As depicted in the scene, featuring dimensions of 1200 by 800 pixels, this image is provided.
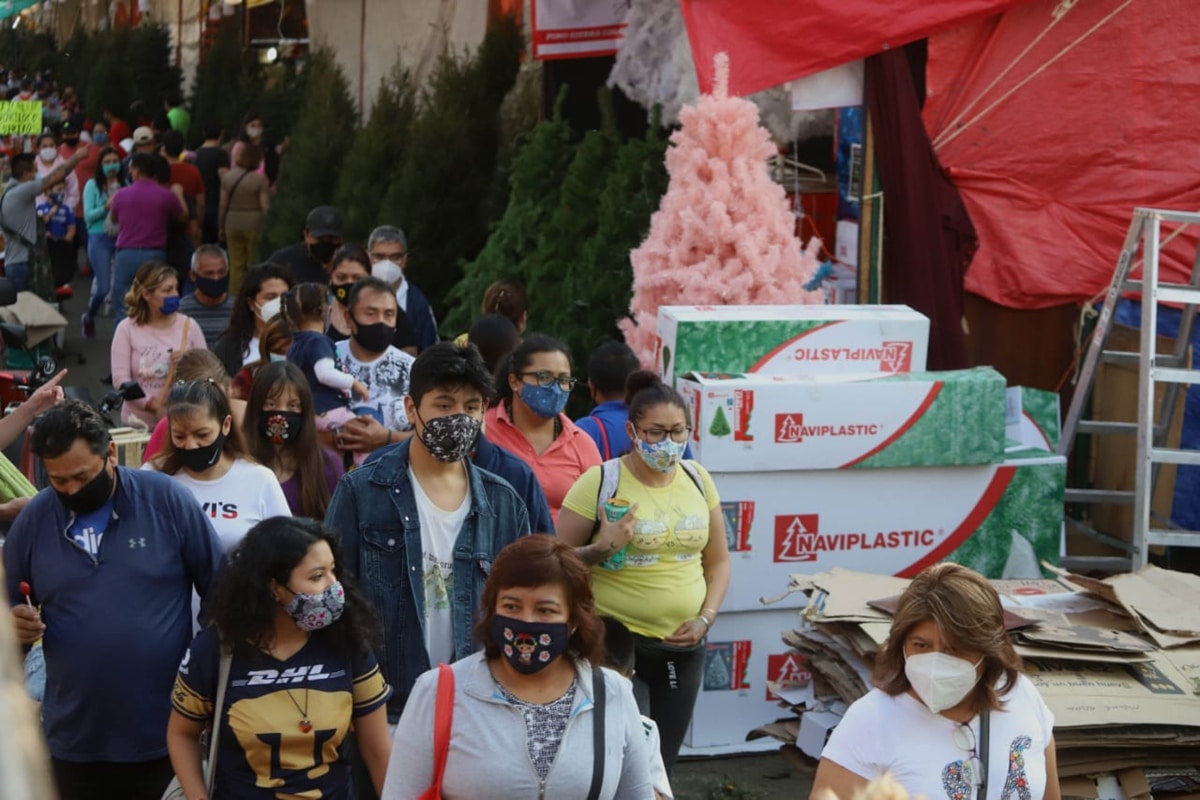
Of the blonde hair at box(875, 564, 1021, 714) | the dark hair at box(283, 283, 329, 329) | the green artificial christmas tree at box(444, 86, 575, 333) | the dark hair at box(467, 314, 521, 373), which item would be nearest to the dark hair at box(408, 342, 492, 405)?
the blonde hair at box(875, 564, 1021, 714)

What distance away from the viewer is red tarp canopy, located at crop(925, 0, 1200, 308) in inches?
310

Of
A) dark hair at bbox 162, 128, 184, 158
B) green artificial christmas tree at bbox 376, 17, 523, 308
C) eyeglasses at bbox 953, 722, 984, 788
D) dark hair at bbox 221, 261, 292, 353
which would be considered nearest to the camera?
eyeglasses at bbox 953, 722, 984, 788

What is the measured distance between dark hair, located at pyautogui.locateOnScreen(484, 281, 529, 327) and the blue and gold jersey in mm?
3490

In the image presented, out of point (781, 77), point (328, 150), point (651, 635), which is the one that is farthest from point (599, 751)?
point (328, 150)

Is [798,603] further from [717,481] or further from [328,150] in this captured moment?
[328,150]

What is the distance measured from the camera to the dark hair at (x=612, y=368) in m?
5.99

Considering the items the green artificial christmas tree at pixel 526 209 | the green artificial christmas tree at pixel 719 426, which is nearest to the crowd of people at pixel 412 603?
the green artificial christmas tree at pixel 719 426

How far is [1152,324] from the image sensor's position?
22.3 ft

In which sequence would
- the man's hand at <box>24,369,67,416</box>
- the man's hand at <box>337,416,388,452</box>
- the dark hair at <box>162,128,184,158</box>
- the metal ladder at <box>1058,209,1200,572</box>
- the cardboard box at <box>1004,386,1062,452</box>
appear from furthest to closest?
the dark hair at <box>162,128,184,158</box>
the cardboard box at <box>1004,386,1062,452</box>
the metal ladder at <box>1058,209,1200,572</box>
the man's hand at <box>337,416,388,452</box>
the man's hand at <box>24,369,67,416</box>

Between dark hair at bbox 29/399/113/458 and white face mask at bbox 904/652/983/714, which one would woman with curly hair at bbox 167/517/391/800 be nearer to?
dark hair at bbox 29/399/113/458

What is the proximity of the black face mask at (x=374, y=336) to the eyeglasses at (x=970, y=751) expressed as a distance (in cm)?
344

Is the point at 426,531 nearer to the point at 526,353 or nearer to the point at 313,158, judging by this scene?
the point at 526,353

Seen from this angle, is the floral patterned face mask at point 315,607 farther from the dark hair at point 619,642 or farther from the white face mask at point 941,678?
→ the dark hair at point 619,642

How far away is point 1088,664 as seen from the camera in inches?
204
